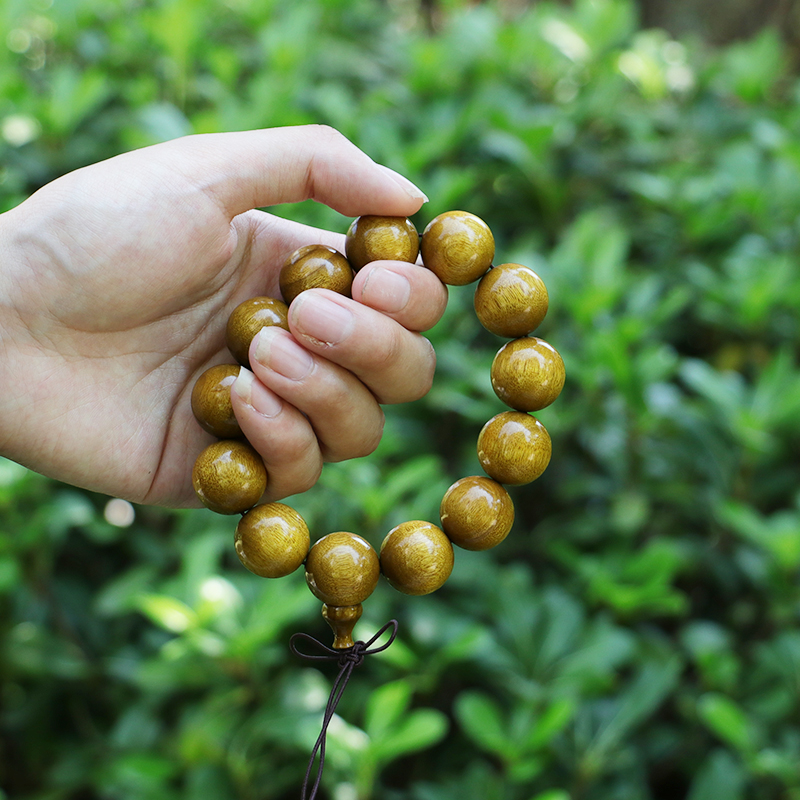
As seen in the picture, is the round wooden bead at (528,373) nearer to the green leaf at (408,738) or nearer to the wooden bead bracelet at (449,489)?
the wooden bead bracelet at (449,489)

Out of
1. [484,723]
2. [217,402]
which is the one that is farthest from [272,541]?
[484,723]

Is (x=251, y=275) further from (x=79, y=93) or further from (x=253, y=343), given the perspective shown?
(x=79, y=93)

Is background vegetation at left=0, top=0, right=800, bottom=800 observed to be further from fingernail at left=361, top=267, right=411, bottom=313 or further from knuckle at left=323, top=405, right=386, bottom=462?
fingernail at left=361, top=267, right=411, bottom=313

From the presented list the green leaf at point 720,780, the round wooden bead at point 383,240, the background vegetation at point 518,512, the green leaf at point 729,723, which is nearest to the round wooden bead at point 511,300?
the round wooden bead at point 383,240

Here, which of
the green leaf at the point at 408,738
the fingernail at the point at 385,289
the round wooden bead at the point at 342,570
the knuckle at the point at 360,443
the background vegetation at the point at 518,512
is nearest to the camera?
the round wooden bead at the point at 342,570

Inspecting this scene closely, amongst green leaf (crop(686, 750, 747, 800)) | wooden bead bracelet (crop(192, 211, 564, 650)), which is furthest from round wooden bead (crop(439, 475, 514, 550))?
green leaf (crop(686, 750, 747, 800))

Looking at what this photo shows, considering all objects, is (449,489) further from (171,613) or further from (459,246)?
(171,613)

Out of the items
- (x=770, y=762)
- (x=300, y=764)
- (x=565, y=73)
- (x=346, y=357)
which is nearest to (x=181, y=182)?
(x=346, y=357)

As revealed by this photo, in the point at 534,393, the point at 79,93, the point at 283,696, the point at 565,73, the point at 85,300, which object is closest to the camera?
the point at 534,393
